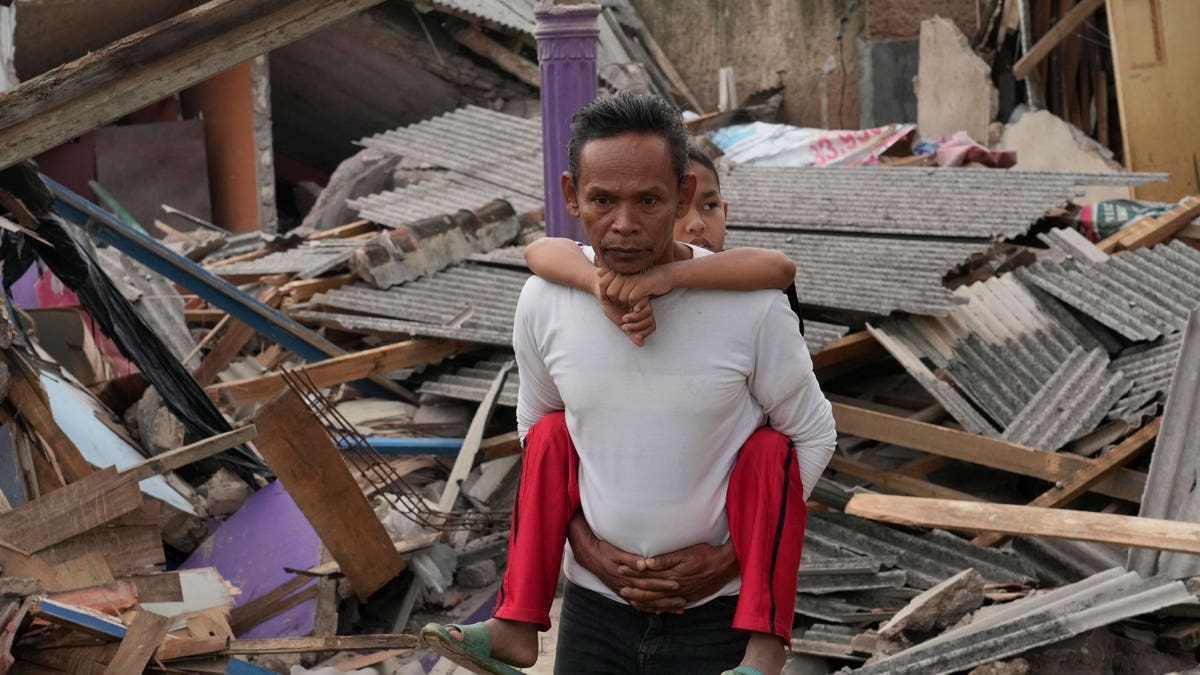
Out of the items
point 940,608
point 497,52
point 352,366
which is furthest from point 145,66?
point 497,52

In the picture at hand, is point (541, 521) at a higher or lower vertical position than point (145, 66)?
lower

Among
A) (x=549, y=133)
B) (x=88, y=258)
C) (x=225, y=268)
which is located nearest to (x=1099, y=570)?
(x=549, y=133)

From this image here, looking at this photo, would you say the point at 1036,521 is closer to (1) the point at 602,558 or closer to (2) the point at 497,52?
(1) the point at 602,558

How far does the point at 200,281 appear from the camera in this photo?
24.3ft

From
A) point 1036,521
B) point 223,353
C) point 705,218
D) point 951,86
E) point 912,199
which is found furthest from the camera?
point 951,86

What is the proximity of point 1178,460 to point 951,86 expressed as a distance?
9.30 m

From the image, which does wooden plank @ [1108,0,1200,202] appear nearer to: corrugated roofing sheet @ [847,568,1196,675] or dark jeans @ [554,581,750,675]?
corrugated roofing sheet @ [847,568,1196,675]

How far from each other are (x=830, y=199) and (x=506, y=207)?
220 cm

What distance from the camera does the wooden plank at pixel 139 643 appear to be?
4.21 meters

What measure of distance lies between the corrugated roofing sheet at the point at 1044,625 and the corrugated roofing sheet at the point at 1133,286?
2.98 m

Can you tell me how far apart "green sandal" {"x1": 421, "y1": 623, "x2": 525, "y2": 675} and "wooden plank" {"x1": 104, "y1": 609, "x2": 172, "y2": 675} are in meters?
1.95

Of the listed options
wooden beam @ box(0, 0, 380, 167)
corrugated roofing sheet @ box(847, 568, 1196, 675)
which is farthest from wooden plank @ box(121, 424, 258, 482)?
corrugated roofing sheet @ box(847, 568, 1196, 675)

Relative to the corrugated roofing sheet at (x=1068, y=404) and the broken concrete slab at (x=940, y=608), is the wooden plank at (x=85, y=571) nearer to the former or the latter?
the broken concrete slab at (x=940, y=608)

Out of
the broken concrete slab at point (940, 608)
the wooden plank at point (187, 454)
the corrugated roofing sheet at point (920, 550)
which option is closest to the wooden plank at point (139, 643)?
the wooden plank at point (187, 454)
